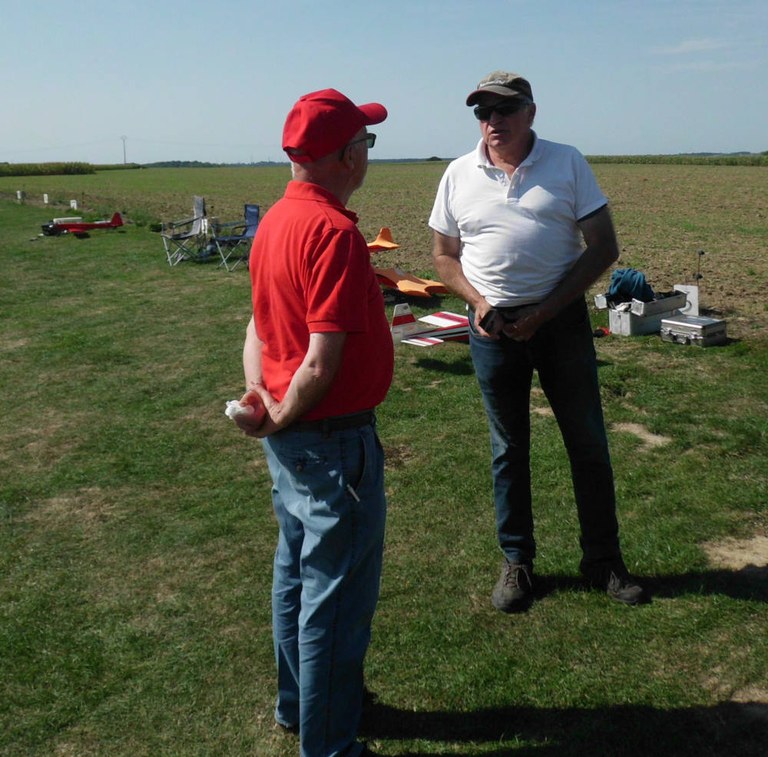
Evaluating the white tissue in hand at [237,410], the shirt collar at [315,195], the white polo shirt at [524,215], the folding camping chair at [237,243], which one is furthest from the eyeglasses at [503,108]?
the folding camping chair at [237,243]

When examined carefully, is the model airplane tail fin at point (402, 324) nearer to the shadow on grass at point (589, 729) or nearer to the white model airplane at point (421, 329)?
the white model airplane at point (421, 329)

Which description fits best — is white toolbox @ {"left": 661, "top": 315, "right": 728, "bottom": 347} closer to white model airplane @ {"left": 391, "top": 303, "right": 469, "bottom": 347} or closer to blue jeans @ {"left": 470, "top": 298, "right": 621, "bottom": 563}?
white model airplane @ {"left": 391, "top": 303, "right": 469, "bottom": 347}

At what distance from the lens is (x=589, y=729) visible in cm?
274

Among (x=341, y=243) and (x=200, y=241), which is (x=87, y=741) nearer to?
(x=341, y=243)

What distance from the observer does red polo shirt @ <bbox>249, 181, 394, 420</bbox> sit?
6.97 ft

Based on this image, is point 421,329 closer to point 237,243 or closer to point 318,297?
point 318,297

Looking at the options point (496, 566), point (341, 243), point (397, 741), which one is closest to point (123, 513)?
point (496, 566)

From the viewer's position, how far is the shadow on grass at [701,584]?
347cm

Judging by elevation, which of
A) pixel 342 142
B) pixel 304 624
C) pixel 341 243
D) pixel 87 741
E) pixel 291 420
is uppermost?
pixel 342 142

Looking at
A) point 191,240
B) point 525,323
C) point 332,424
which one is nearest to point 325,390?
point 332,424

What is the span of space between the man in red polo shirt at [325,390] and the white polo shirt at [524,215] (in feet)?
3.20

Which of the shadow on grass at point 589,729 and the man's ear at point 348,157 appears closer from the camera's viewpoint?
the man's ear at point 348,157

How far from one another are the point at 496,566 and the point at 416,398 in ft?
9.19

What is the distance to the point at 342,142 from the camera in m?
2.24
